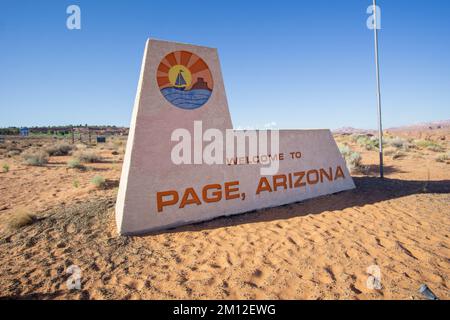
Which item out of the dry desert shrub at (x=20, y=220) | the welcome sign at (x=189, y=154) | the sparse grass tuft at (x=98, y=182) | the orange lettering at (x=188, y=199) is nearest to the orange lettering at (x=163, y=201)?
the welcome sign at (x=189, y=154)

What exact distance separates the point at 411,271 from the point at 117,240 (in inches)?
185

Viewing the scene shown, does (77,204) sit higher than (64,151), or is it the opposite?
(64,151)

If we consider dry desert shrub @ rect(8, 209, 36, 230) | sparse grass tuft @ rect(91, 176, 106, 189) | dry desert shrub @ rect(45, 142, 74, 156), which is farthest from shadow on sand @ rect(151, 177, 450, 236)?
dry desert shrub @ rect(45, 142, 74, 156)

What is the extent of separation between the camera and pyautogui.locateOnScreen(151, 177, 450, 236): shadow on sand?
17.1 feet

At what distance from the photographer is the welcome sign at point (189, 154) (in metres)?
4.71

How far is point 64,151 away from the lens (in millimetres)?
19969

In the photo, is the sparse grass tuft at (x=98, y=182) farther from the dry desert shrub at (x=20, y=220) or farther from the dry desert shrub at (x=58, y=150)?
the dry desert shrub at (x=58, y=150)

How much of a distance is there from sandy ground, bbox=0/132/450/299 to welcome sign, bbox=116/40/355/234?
0.35 m

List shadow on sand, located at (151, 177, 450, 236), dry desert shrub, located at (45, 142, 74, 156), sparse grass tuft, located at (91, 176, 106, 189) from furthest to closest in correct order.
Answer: dry desert shrub, located at (45, 142, 74, 156), sparse grass tuft, located at (91, 176, 106, 189), shadow on sand, located at (151, 177, 450, 236)

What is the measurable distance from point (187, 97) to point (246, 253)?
335 centimetres

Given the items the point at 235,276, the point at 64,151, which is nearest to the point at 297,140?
the point at 235,276

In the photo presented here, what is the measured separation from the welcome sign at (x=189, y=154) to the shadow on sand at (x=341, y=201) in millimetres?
199

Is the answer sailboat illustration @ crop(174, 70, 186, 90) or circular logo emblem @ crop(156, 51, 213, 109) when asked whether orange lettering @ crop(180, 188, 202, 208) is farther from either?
sailboat illustration @ crop(174, 70, 186, 90)
